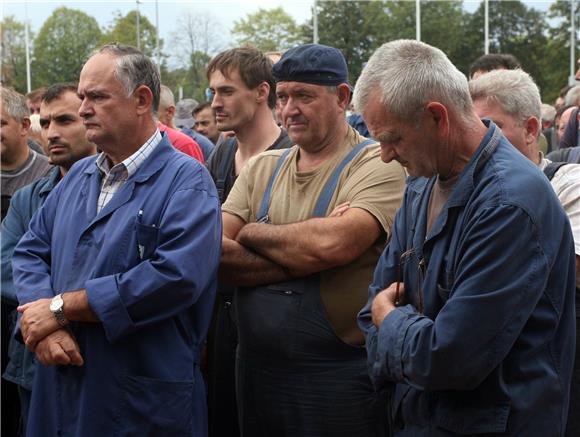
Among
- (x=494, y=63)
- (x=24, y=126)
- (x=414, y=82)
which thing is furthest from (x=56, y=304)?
(x=494, y=63)

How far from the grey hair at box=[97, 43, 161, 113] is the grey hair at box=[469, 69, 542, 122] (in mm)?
1481

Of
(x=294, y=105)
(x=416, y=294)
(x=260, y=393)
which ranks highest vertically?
(x=294, y=105)

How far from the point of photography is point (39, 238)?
388cm

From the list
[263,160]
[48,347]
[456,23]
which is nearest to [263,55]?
[263,160]

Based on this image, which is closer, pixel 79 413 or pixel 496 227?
pixel 496 227

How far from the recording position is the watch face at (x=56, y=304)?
3.43 meters

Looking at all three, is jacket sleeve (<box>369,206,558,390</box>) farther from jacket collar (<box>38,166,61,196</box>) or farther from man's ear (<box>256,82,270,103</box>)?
jacket collar (<box>38,166,61,196</box>)

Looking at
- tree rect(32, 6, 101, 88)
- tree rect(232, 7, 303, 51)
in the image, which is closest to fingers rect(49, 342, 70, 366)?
tree rect(32, 6, 101, 88)

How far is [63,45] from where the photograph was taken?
45000 mm

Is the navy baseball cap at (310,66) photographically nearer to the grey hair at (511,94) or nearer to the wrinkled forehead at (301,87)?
the wrinkled forehead at (301,87)

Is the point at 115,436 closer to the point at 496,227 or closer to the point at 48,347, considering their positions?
the point at 48,347

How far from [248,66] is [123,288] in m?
2.15

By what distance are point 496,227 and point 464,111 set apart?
442 mm

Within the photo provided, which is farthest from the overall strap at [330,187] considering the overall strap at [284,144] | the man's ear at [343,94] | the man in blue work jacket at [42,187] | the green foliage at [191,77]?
the green foliage at [191,77]
